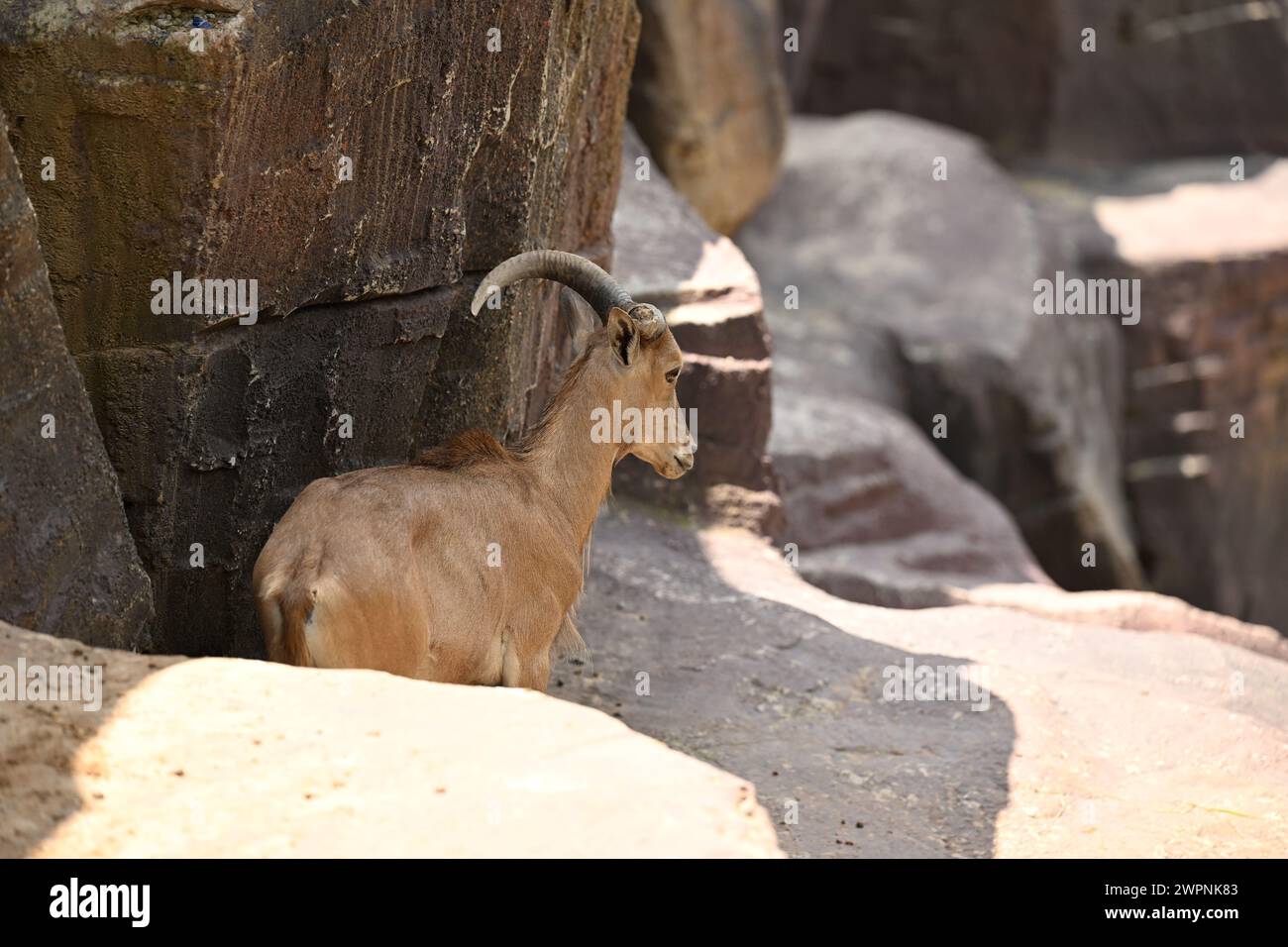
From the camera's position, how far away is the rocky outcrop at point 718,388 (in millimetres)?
9469

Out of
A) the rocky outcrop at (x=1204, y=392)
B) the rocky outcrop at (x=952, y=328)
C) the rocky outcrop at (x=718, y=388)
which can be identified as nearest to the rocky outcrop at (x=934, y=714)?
the rocky outcrop at (x=718, y=388)

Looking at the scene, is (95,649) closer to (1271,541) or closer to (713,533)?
(713,533)

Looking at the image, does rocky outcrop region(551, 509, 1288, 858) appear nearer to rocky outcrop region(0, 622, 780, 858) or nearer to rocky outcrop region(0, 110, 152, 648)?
rocky outcrop region(0, 622, 780, 858)

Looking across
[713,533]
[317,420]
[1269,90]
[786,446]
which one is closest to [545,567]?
[317,420]

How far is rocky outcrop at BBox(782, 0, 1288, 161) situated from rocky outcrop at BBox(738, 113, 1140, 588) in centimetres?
234

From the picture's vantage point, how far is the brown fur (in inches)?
193

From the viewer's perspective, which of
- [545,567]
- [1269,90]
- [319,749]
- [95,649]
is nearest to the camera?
[319,749]

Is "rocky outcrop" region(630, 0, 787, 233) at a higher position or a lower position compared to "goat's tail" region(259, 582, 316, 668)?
higher

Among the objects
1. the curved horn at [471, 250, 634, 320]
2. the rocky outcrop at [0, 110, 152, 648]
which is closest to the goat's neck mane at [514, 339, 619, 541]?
the curved horn at [471, 250, 634, 320]

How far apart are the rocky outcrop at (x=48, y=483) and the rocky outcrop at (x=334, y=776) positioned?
0.54 metres

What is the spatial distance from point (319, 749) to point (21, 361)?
1.66m

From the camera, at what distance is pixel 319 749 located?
393 cm

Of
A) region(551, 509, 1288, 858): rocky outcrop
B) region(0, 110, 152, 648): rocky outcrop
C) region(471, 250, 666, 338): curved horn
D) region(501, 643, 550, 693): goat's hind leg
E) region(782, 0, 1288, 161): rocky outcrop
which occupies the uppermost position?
region(782, 0, 1288, 161): rocky outcrop

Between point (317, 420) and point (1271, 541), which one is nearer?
point (317, 420)
